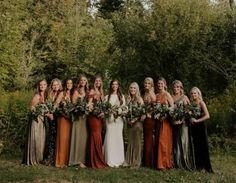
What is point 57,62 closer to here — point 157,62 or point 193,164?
point 157,62

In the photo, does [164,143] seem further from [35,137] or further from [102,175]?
[35,137]

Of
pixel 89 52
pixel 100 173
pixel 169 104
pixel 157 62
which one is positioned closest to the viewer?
pixel 100 173

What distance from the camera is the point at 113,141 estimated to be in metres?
11.6

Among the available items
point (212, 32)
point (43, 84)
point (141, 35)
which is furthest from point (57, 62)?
point (43, 84)

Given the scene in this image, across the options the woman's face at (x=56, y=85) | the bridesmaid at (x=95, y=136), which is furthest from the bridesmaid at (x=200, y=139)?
the woman's face at (x=56, y=85)

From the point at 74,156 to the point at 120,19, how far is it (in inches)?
683

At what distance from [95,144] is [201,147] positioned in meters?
2.49

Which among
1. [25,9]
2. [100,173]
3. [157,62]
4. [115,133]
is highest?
[25,9]

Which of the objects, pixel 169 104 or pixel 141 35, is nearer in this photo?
pixel 169 104

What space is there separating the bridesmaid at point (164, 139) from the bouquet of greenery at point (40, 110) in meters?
2.68

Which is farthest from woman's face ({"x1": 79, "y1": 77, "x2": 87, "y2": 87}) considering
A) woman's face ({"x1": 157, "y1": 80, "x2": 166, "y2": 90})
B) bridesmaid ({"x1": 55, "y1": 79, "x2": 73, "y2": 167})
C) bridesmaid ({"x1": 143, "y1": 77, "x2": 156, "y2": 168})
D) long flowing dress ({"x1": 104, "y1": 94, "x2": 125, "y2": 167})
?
woman's face ({"x1": 157, "y1": 80, "x2": 166, "y2": 90})

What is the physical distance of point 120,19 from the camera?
90.9 feet

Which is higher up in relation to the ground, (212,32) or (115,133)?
(212,32)

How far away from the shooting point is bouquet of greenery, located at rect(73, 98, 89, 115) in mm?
11215
